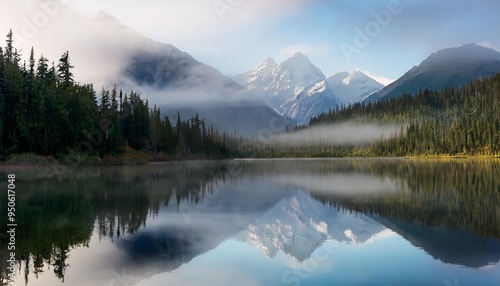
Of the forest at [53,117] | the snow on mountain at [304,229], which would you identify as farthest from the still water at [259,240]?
the forest at [53,117]

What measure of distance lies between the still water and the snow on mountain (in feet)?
0.22

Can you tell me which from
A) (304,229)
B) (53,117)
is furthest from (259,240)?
(53,117)

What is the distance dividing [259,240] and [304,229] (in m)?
4.39

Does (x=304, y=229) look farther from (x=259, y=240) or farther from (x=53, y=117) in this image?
(x=53, y=117)

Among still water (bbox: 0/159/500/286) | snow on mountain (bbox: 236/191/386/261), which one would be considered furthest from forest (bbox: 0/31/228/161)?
snow on mountain (bbox: 236/191/386/261)

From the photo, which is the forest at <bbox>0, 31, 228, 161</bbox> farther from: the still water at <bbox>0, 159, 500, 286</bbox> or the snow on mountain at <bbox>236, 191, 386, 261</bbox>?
the snow on mountain at <bbox>236, 191, 386, 261</bbox>

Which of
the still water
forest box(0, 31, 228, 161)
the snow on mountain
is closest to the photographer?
the still water

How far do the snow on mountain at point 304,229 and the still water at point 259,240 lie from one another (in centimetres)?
7

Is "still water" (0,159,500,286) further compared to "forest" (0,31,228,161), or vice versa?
"forest" (0,31,228,161)

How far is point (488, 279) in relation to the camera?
→ 49.2 ft

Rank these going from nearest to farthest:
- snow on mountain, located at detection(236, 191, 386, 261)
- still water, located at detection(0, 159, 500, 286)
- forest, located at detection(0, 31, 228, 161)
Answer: still water, located at detection(0, 159, 500, 286)
snow on mountain, located at detection(236, 191, 386, 261)
forest, located at detection(0, 31, 228, 161)

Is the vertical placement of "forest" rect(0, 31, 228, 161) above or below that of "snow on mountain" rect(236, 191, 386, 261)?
above

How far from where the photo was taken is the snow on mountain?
68.8 ft

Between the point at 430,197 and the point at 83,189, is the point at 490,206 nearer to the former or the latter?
the point at 430,197
